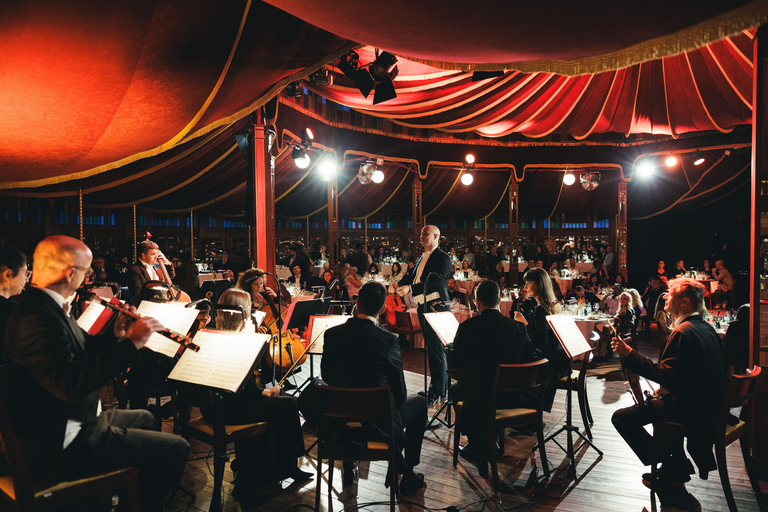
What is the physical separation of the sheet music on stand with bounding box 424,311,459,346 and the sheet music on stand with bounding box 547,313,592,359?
2.21 ft

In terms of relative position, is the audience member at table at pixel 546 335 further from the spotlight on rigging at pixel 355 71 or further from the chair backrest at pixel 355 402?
the spotlight on rigging at pixel 355 71

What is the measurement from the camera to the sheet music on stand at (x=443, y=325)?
3.49 metres

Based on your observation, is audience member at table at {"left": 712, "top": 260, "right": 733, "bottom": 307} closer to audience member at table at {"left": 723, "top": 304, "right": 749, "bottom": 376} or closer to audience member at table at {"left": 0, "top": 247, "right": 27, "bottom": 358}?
audience member at table at {"left": 723, "top": 304, "right": 749, "bottom": 376}

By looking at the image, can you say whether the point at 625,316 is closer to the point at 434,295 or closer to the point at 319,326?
the point at 434,295

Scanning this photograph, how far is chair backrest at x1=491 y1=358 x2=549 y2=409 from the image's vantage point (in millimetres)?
2814

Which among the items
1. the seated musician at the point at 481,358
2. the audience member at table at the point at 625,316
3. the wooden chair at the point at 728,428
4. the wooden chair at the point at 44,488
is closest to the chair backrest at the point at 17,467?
the wooden chair at the point at 44,488

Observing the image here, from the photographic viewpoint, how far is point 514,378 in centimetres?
283

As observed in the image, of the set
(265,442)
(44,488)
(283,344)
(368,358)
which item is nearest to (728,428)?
(368,358)

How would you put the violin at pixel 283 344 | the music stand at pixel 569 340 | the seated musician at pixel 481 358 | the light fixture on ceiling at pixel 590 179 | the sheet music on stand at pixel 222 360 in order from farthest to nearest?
the light fixture on ceiling at pixel 590 179
the violin at pixel 283 344
the music stand at pixel 569 340
the seated musician at pixel 481 358
the sheet music on stand at pixel 222 360

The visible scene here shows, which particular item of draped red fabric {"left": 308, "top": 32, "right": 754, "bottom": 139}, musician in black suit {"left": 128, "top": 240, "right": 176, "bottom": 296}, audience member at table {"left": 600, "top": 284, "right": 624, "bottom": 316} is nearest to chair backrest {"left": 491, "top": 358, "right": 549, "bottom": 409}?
draped red fabric {"left": 308, "top": 32, "right": 754, "bottom": 139}

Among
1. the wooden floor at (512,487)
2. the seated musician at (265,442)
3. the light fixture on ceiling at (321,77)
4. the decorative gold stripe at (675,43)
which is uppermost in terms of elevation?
the light fixture on ceiling at (321,77)

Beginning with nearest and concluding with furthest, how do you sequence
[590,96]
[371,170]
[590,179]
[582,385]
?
1. [582,385]
2. [590,96]
3. [371,170]
4. [590,179]

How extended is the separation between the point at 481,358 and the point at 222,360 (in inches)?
60.7

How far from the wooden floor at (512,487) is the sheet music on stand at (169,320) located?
930 mm
